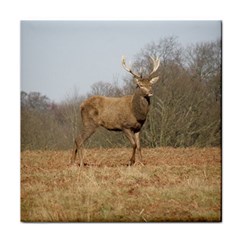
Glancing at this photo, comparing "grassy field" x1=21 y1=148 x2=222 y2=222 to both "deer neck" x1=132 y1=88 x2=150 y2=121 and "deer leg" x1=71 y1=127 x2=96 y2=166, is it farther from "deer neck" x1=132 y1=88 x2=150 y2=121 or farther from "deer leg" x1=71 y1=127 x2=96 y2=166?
"deer neck" x1=132 y1=88 x2=150 y2=121

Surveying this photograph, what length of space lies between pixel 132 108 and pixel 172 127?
46 centimetres

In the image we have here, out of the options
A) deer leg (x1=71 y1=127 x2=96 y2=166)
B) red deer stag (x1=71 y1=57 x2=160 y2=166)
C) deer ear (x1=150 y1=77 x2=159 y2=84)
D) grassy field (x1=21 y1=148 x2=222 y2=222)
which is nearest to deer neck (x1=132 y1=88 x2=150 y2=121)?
red deer stag (x1=71 y1=57 x2=160 y2=166)

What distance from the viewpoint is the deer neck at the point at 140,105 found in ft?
20.1

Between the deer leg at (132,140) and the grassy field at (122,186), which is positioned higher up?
the deer leg at (132,140)

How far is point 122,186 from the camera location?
598 centimetres

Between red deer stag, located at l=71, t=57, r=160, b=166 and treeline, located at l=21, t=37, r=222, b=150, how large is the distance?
0.19ft

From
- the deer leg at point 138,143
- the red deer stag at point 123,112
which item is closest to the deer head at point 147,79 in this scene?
the red deer stag at point 123,112

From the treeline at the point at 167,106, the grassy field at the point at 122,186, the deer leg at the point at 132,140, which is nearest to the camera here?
the grassy field at the point at 122,186

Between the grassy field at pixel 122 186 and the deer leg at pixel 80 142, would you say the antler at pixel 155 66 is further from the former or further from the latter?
the deer leg at pixel 80 142

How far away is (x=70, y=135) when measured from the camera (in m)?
6.14

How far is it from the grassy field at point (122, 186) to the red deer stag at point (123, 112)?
0.16m

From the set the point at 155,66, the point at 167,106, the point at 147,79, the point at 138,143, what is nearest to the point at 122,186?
the point at 138,143

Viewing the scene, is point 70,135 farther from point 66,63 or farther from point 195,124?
point 195,124
